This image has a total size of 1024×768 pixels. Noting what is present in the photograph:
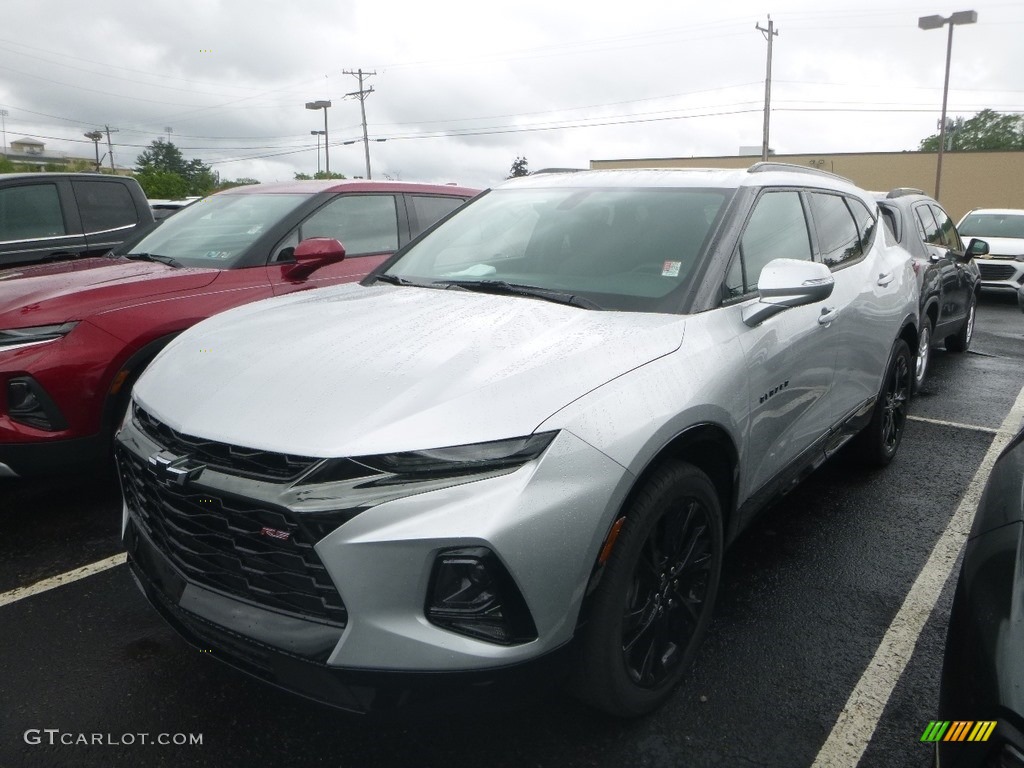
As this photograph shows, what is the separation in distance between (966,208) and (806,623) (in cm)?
4597

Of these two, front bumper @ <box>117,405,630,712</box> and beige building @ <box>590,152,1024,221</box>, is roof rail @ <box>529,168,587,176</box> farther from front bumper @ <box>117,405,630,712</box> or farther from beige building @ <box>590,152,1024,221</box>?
beige building @ <box>590,152,1024,221</box>

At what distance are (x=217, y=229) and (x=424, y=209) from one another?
1.54 m

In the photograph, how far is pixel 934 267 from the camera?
670 cm

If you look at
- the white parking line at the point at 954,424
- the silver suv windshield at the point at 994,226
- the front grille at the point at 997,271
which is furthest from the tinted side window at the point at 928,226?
the silver suv windshield at the point at 994,226

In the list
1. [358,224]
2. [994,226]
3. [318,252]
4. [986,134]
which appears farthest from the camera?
[986,134]

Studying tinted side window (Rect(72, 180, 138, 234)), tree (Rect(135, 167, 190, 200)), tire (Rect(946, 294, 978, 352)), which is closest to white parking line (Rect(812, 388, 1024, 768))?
tire (Rect(946, 294, 978, 352))

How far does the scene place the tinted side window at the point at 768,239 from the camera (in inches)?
114

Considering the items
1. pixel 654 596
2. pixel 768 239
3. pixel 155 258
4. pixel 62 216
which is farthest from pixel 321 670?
pixel 62 216

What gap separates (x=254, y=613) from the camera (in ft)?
6.36

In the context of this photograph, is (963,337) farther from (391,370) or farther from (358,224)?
(391,370)

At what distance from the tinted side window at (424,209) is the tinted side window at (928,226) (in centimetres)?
430

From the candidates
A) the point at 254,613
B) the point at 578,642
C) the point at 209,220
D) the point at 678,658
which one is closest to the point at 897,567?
the point at 678,658

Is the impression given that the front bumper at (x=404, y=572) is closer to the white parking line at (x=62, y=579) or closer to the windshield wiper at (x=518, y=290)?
the windshield wiper at (x=518, y=290)

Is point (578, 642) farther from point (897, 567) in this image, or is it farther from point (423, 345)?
point (897, 567)
